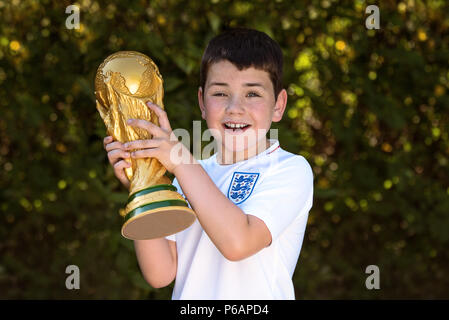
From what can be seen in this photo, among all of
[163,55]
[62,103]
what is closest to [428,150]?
[163,55]

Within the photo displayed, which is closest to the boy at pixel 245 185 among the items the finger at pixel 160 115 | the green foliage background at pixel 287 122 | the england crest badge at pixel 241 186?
the england crest badge at pixel 241 186

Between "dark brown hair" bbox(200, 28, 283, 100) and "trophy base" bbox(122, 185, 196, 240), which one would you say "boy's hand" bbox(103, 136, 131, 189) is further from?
"dark brown hair" bbox(200, 28, 283, 100)

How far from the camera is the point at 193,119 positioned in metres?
2.83

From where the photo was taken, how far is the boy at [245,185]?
4.70ft

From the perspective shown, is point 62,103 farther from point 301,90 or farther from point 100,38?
point 301,90

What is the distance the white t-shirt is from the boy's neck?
0.11 feet

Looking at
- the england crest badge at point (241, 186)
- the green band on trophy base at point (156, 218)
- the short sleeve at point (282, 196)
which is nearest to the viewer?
the green band on trophy base at point (156, 218)

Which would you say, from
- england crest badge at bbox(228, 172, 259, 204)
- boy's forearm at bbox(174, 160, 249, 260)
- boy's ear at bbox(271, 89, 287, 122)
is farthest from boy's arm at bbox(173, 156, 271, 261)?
boy's ear at bbox(271, 89, 287, 122)

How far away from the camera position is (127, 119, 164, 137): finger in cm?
124

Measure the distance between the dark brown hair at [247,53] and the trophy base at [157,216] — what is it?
18.0 inches

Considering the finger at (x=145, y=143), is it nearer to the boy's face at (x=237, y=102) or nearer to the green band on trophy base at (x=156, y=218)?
the green band on trophy base at (x=156, y=218)

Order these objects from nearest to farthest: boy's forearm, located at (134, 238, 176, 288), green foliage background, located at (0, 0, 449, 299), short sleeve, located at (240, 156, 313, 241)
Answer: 1. short sleeve, located at (240, 156, 313, 241)
2. boy's forearm, located at (134, 238, 176, 288)
3. green foliage background, located at (0, 0, 449, 299)

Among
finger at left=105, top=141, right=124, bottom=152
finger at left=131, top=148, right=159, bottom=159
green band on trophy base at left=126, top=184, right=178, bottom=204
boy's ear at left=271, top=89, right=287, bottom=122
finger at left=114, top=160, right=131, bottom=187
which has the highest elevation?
boy's ear at left=271, top=89, right=287, bottom=122

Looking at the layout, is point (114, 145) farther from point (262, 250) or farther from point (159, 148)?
point (262, 250)
